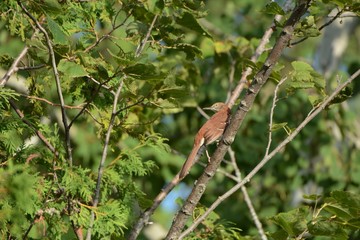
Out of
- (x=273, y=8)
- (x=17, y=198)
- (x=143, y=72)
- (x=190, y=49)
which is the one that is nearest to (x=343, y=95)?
(x=273, y=8)

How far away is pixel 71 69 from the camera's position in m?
2.71

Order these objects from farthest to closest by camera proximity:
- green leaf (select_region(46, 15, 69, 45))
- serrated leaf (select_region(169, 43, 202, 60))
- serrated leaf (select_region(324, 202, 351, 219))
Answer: serrated leaf (select_region(169, 43, 202, 60)) < serrated leaf (select_region(324, 202, 351, 219)) < green leaf (select_region(46, 15, 69, 45))

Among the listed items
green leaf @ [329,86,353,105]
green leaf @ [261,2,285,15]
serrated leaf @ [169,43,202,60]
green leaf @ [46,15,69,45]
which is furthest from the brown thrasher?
green leaf @ [46,15,69,45]

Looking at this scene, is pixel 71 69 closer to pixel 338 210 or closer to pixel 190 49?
pixel 190 49

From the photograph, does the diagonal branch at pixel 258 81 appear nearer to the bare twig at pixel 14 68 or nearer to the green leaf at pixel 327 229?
the green leaf at pixel 327 229

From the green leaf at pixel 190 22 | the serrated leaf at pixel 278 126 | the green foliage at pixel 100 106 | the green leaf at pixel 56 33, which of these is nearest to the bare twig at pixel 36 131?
the green foliage at pixel 100 106

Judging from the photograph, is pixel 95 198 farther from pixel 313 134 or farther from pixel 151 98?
pixel 313 134

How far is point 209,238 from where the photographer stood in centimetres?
343

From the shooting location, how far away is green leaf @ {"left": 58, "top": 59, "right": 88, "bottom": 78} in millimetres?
2689

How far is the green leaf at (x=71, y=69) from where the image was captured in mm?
2689

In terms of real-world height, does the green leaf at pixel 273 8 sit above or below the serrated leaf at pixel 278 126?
above

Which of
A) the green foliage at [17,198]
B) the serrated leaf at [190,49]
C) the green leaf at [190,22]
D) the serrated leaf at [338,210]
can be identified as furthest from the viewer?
the serrated leaf at [190,49]

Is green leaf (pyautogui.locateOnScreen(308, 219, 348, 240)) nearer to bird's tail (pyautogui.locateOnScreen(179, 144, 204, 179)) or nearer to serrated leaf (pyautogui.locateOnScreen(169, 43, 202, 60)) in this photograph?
bird's tail (pyautogui.locateOnScreen(179, 144, 204, 179))

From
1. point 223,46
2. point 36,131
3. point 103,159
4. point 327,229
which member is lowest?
point 327,229
